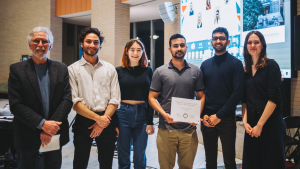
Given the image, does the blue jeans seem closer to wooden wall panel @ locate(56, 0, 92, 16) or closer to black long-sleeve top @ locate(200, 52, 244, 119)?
black long-sleeve top @ locate(200, 52, 244, 119)

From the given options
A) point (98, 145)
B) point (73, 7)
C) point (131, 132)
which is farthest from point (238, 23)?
point (73, 7)

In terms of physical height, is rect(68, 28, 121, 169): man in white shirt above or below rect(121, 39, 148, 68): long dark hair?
below

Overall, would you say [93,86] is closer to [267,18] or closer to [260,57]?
[260,57]

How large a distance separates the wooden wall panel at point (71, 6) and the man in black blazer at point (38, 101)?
27.5 feet

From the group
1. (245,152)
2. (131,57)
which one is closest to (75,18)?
(131,57)

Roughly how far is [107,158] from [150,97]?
710mm

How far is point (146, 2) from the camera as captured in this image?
8.37 meters

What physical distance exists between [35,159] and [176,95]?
137 cm

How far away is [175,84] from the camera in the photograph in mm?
2064

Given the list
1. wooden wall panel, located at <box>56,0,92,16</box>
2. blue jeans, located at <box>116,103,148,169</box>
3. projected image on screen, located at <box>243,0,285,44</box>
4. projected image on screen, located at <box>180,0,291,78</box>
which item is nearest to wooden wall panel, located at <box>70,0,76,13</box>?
wooden wall panel, located at <box>56,0,92,16</box>

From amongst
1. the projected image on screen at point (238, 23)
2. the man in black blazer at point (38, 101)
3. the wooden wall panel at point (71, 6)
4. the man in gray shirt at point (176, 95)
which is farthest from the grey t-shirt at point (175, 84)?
the wooden wall panel at point (71, 6)

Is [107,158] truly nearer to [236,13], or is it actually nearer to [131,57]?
[131,57]

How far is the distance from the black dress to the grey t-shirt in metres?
0.51

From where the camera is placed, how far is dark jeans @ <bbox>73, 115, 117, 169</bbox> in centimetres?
198
